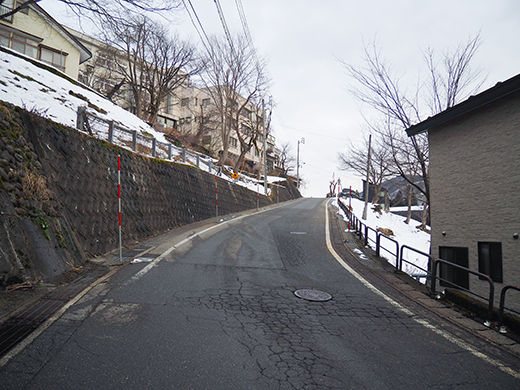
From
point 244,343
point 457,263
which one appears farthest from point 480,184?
point 244,343

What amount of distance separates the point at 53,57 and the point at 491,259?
32.2 m

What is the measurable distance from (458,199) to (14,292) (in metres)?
10.8

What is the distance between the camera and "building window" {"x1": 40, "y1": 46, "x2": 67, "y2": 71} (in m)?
26.2

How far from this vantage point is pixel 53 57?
2686 cm

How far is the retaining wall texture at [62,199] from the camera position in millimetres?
5688

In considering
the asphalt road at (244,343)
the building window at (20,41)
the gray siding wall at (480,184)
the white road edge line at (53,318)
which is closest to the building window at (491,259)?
the gray siding wall at (480,184)

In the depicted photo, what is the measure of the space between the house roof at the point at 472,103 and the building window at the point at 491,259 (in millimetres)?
3640

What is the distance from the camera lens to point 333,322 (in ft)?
15.3

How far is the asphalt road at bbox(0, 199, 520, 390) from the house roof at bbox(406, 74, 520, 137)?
550cm

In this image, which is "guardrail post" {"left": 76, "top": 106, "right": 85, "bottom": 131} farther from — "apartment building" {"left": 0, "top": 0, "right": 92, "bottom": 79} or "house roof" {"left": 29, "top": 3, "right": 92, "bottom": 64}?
"house roof" {"left": 29, "top": 3, "right": 92, "bottom": 64}

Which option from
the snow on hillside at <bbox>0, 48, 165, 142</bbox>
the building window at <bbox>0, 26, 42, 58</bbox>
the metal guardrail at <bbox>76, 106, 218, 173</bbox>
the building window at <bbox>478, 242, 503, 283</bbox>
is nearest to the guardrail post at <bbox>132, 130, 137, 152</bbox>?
the metal guardrail at <bbox>76, 106, 218, 173</bbox>

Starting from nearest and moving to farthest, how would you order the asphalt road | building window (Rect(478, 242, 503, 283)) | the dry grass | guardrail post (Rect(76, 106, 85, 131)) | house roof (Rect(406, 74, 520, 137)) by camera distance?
the asphalt road < the dry grass < house roof (Rect(406, 74, 520, 137)) < building window (Rect(478, 242, 503, 283)) < guardrail post (Rect(76, 106, 85, 131))

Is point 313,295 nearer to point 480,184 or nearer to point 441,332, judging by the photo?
point 441,332

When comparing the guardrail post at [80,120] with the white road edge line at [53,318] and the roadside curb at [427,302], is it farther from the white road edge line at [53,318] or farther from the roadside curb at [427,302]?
the roadside curb at [427,302]
